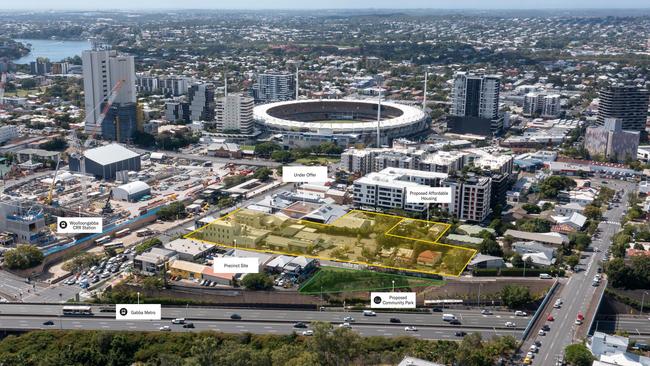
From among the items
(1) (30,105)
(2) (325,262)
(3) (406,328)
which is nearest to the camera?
(3) (406,328)

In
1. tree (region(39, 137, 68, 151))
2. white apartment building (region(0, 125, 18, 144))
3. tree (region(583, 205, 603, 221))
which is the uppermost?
white apartment building (region(0, 125, 18, 144))

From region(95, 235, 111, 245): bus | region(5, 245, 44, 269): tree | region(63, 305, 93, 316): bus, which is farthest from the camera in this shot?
region(95, 235, 111, 245): bus

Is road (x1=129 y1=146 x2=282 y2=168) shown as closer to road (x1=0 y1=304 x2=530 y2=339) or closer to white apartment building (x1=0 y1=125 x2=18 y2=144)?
white apartment building (x1=0 y1=125 x2=18 y2=144)

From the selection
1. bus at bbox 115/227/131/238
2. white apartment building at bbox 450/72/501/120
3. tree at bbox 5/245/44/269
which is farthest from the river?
tree at bbox 5/245/44/269

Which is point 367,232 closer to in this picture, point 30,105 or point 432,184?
point 432,184

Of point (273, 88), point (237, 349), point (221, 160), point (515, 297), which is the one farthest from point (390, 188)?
point (273, 88)

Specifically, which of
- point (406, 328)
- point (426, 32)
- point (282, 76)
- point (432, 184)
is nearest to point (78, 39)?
point (426, 32)
